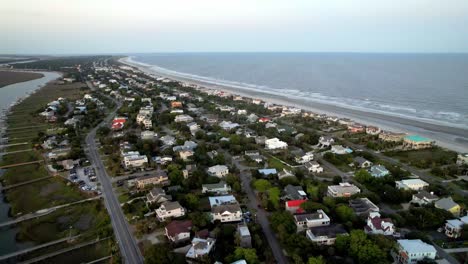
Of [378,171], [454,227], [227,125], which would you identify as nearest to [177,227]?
[454,227]

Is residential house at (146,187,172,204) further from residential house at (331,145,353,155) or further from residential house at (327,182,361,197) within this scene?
residential house at (331,145,353,155)

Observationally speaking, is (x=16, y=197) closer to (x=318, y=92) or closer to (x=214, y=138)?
(x=214, y=138)

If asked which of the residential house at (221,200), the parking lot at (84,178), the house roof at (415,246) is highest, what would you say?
the house roof at (415,246)

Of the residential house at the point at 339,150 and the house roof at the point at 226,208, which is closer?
the house roof at the point at 226,208

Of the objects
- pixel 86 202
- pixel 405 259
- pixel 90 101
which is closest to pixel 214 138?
pixel 86 202

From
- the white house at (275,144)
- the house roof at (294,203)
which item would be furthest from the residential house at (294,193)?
the white house at (275,144)

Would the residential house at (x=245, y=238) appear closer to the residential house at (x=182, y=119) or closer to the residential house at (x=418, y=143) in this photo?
the residential house at (x=418, y=143)
